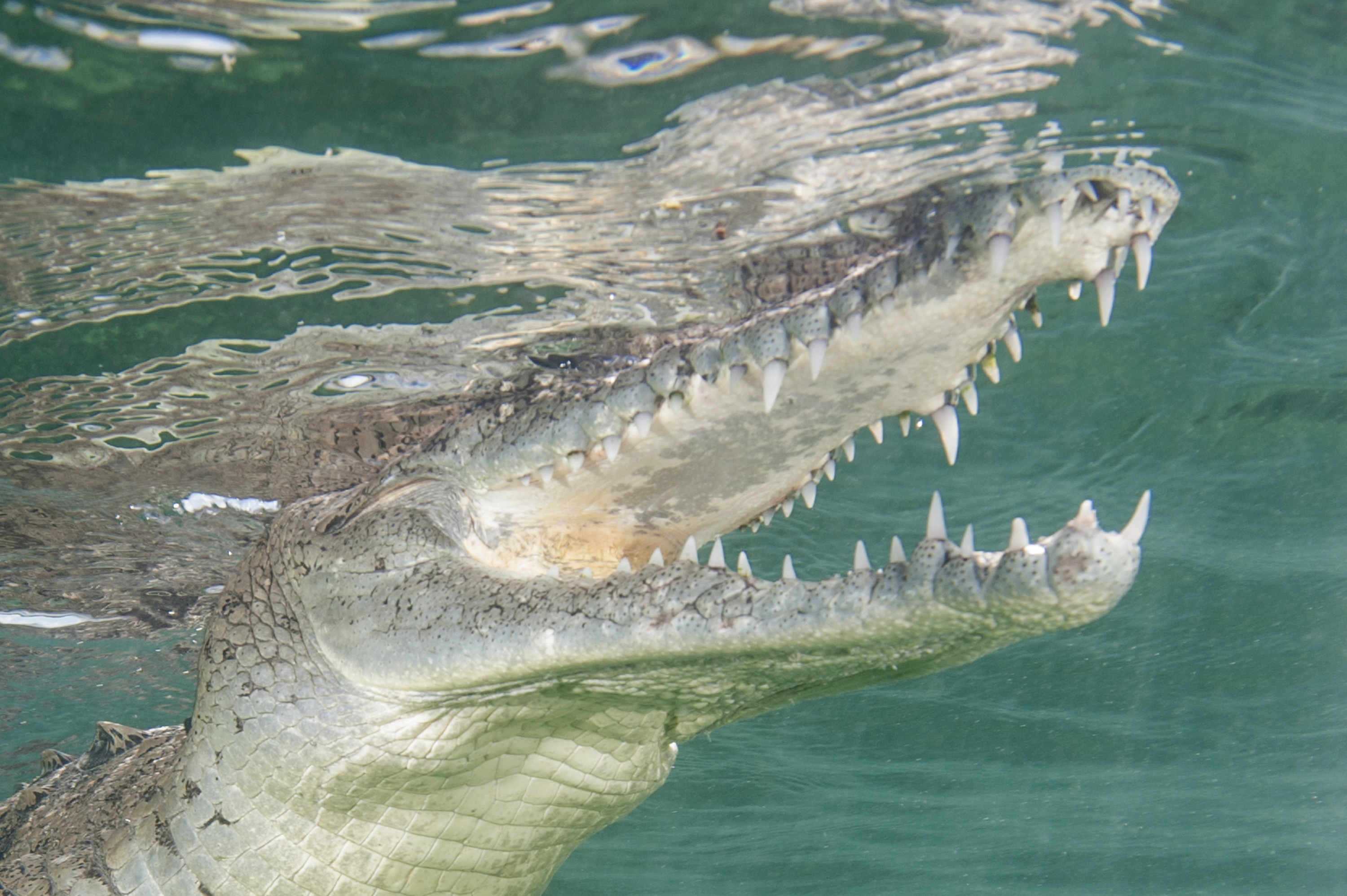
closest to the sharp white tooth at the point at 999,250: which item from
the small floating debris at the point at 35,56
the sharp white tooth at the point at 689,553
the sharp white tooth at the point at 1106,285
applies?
the sharp white tooth at the point at 1106,285

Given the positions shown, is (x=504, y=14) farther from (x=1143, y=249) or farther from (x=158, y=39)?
(x=1143, y=249)

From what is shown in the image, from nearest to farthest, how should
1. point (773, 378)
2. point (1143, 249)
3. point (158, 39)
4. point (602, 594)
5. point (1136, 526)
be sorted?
point (1136, 526), point (1143, 249), point (602, 594), point (773, 378), point (158, 39)

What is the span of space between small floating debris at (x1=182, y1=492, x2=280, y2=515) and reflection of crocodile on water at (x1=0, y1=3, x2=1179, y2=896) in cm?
303

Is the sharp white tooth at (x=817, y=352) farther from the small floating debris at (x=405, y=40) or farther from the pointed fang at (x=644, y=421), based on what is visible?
the small floating debris at (x=405, y=40)

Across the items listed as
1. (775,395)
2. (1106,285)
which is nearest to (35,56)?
(775,395)

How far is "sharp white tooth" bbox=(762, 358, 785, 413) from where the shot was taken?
9.02ft

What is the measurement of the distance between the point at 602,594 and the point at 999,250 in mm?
1474

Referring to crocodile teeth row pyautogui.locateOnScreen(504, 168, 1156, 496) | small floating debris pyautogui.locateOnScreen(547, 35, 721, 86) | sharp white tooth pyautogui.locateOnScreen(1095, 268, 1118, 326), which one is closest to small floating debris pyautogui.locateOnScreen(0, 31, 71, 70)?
small floating debris pyautogui.locateOnScreen(547, 35, 721, 86)

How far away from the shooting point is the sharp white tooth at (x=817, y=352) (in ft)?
8.68

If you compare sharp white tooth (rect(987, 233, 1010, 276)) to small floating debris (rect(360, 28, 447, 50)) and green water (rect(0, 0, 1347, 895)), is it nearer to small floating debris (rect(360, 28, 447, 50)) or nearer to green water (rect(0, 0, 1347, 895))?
green water (rect(0, 0, 1347, 895))

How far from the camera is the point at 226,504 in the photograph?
23.1ft

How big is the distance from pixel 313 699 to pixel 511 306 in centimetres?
282

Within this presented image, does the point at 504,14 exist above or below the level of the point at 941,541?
above

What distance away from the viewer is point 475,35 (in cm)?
362
